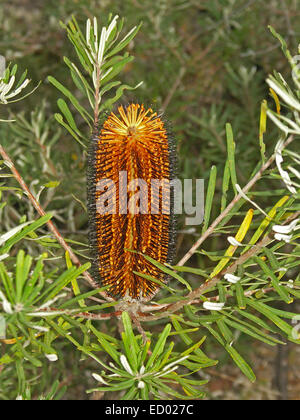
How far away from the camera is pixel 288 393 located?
1207 mm

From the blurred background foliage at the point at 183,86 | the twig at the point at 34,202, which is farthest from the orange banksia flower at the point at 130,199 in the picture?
the blurred background foliage at the point at 183,86

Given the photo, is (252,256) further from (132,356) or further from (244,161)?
(244,161)

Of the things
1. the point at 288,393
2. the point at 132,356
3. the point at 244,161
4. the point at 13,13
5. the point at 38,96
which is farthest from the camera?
the point at 13,13

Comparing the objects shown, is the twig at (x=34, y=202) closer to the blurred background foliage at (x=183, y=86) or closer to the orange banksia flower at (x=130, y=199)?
the orange banksia flower at (x=130, y=199)

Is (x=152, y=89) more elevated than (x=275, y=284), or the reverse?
(x=152, y=89)

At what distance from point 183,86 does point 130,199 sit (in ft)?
2.66

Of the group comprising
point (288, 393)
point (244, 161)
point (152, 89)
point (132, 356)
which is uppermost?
point (152, 89)

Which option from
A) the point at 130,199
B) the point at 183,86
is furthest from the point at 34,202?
Result: the point at 183,86

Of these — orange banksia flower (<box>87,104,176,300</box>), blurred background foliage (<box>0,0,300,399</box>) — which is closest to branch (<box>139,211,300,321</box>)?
orange banksia flower (<box>87,104,176,300</box>)

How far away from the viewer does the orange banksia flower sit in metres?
0.44

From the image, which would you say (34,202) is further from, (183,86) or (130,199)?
(183,86)

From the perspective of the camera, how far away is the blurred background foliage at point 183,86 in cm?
98

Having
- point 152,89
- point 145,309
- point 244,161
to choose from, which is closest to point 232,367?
point 244,161

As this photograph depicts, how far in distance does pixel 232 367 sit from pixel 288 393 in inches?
5.7
